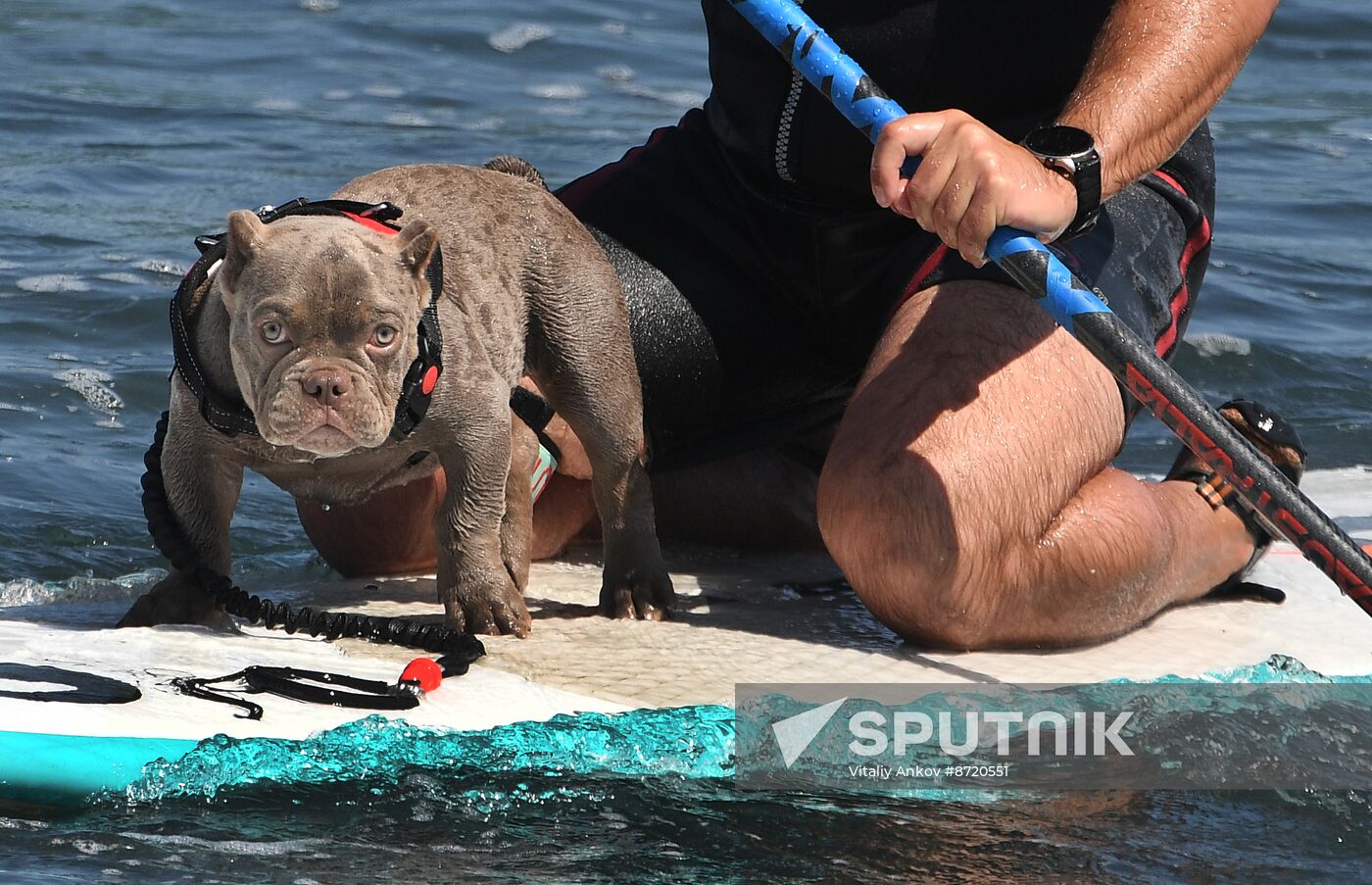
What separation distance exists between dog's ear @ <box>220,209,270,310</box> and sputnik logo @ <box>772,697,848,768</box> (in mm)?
1176

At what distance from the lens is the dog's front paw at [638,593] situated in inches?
147

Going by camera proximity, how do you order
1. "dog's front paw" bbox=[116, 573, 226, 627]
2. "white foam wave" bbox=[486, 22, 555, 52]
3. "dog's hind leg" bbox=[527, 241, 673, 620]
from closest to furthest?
"dog's front paw" bbox=[116, 573, 226, 627] → "dog's hind leg" bbox=[527, 241, 673, 620] → "white foam wave" bbox=[486, 22, 555, 52]

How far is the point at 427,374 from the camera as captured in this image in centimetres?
316

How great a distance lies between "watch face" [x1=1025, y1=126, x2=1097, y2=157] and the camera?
3273mm

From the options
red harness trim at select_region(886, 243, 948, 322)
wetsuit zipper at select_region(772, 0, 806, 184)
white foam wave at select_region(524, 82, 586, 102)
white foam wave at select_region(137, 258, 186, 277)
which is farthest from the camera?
white foam wave at select_region(524, 82, 586, 102)

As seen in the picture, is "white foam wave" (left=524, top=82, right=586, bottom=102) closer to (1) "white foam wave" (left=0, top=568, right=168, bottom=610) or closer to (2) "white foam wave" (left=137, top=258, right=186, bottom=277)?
(2) "white foam wave" (left=137, top=258, right=186, bottom=277)

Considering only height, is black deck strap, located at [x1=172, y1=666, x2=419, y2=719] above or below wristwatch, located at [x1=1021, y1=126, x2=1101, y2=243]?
below

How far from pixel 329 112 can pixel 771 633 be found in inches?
265

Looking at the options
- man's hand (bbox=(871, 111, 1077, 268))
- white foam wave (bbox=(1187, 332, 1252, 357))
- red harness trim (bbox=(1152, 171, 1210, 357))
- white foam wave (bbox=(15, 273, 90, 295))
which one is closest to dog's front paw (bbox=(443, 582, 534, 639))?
man's hand (bbox=(871, 111, 1077, 268))

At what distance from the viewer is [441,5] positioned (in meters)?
12.2

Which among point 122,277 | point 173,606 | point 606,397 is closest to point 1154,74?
point 606,397

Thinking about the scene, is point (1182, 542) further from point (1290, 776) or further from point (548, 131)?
point (548, 131)

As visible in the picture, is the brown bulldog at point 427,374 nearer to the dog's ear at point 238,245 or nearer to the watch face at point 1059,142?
the dog's ear at point 238,245

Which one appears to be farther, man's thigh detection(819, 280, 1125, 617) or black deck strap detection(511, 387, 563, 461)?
black deck strap detection(511, 387, 563, 461)
